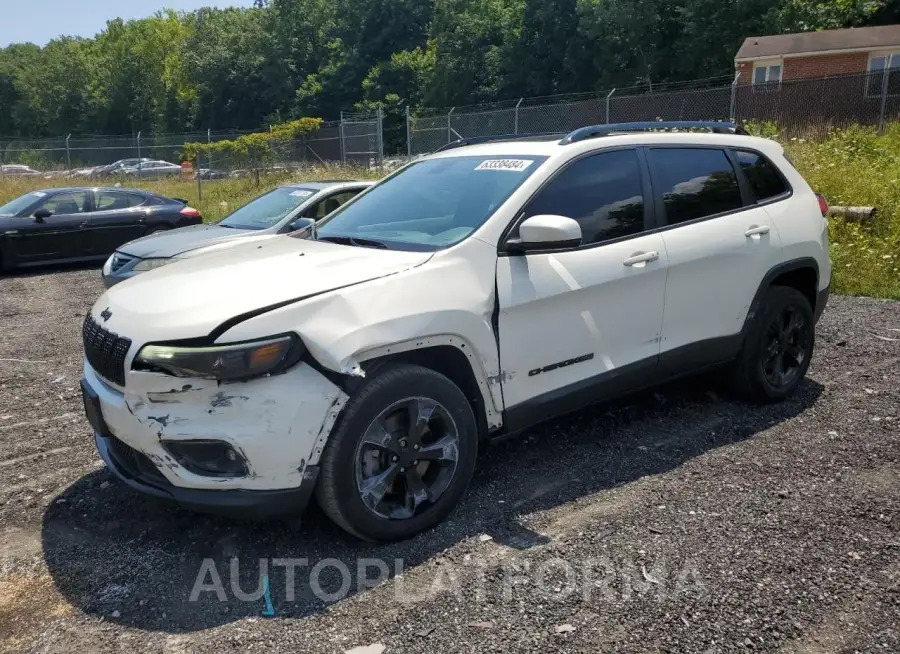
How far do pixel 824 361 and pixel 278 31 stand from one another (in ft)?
251

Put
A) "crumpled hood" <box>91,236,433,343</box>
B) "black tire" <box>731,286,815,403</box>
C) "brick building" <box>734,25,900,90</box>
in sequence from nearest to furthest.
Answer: "crumpled hood" <box>91,236,433,343</box> → "black tire" <box>731,286,815,403</box> → "brick building" <box>734,25,900,90</box>

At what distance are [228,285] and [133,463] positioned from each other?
0.91 m

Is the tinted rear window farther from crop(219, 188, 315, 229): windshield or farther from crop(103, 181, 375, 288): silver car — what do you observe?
crop(219, 188, 315, 229): windshield

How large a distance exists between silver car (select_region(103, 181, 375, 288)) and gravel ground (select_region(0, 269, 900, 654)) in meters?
3.73

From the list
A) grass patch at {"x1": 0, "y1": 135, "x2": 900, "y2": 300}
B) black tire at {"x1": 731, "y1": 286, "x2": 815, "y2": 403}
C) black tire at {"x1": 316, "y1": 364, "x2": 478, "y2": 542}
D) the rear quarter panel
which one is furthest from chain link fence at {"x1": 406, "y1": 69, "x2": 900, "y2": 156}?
black tire at {"x1": 316, "y1": 364, "x2": 478, "y2": 542}

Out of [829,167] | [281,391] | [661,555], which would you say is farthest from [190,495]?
[829,167]

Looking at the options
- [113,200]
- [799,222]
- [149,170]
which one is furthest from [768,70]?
[799,222]

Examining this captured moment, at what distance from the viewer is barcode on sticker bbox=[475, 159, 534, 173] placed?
4109 millimetres

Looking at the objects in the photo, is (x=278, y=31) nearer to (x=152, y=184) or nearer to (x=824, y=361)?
(x=152, y=184)

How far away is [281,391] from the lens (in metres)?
3.08

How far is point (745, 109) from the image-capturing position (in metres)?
20.1

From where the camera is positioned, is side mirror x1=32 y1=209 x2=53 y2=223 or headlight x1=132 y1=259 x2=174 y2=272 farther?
side mirror x1=32 y1=209 x2=53 y2=223

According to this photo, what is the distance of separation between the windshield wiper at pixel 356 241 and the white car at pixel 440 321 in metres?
0.02

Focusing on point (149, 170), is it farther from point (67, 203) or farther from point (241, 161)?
point (67, 203)
